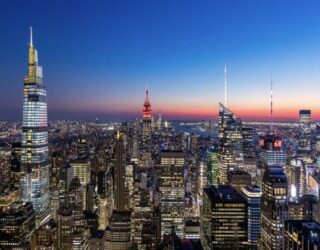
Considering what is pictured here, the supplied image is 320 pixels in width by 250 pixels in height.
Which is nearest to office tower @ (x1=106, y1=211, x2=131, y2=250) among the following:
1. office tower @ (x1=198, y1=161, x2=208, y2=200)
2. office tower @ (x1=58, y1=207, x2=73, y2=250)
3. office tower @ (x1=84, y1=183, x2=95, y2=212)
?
office tower @ (x1=58, y1=207, x2=73, y2=250)

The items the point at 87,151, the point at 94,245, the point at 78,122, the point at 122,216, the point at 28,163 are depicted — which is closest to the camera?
the point at 94,245

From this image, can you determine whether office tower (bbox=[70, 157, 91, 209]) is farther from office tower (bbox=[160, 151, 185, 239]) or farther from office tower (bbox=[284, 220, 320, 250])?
office tower (bbox=[284, 220, 320, 250])

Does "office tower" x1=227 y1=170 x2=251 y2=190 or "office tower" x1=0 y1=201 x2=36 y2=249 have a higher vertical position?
"office tower" x1=227 y1=170 x2=251 y2=190

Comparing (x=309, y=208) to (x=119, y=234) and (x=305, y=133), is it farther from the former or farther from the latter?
(x=305, y=133)

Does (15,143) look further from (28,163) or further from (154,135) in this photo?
(154,135)

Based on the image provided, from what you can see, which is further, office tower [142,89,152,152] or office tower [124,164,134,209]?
office tower [142,89,152,152]

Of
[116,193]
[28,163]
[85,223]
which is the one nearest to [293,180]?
[116,193]
